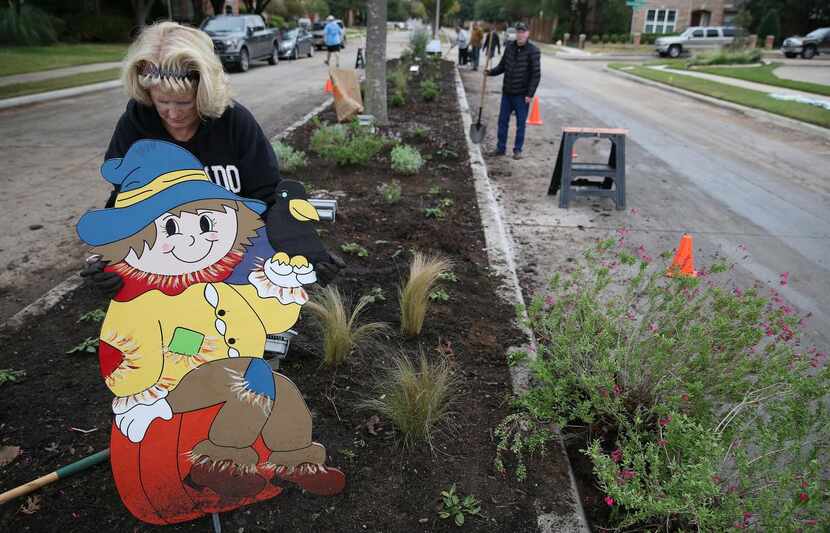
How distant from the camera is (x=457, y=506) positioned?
2.39 m

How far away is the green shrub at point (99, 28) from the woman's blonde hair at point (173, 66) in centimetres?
2827

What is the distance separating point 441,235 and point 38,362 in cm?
327

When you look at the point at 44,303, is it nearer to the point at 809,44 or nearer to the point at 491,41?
the point at 491,41

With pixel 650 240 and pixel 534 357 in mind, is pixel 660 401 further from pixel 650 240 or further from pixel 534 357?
pixel 650 240

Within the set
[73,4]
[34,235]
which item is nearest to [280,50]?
[73,4]

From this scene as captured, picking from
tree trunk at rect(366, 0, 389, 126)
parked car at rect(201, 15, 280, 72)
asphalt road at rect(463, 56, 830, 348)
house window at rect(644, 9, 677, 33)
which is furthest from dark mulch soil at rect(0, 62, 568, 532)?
house window at rect(644, 9, 677, 33)

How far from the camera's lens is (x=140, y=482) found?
2.01 meters

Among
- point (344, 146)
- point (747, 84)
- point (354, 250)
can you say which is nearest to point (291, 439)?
point (354, 250)

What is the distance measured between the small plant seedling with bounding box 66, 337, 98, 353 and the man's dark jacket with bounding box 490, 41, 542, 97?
7.05 meters

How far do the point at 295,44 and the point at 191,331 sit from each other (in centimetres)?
2600

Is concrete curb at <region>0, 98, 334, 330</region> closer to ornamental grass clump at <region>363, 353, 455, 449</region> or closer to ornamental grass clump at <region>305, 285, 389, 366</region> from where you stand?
ornamental grass clump at <region>305, 285, 389, 366</region>

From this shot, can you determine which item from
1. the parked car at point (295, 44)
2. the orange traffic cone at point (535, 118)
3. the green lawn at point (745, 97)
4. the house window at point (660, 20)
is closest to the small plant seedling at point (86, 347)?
the orange traffic cone at point (535, 118)

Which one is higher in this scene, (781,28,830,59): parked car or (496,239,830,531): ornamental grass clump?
(781,28,830,59): parked car

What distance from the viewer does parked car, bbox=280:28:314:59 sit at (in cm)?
2464
